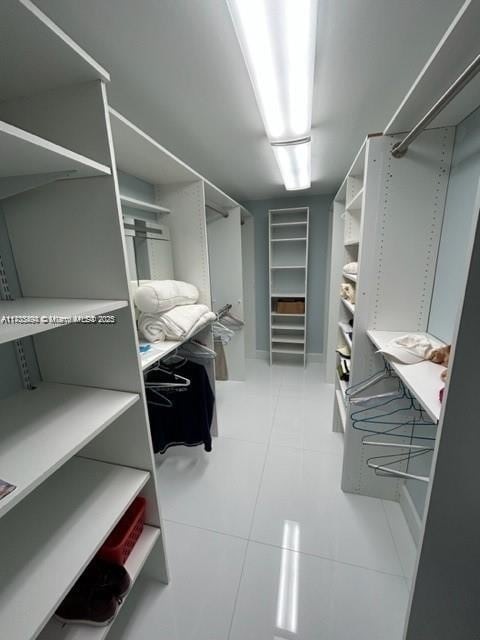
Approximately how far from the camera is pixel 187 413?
6.05 feet

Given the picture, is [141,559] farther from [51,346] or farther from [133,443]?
[51,346]

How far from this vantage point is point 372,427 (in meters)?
1.58

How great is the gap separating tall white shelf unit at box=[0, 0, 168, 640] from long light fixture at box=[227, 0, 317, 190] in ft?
1.65

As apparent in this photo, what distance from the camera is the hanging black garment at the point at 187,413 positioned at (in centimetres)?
180

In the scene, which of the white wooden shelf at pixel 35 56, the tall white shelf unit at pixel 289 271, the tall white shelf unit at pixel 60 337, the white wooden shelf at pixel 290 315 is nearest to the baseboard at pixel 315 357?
the tall white shelf unit at pixel 289 271

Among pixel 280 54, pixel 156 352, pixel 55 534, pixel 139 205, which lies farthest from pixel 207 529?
pixel 280 54

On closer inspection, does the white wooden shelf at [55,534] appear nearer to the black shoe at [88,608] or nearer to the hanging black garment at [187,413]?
the black shoe at [88,608]

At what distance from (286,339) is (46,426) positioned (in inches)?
131

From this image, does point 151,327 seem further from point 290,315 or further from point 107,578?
point 290,315

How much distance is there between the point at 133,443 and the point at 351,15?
1.83 meters

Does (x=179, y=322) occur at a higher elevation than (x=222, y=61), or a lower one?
lower

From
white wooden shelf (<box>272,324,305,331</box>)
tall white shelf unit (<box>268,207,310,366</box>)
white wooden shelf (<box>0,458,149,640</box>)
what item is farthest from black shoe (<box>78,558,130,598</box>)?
white wooden shelf (<box>272,324,305,331</box>)

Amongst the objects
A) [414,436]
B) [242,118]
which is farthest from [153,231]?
[414,436]

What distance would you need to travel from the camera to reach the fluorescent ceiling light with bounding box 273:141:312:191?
169 cm
